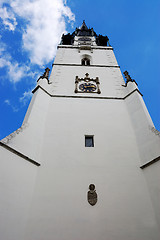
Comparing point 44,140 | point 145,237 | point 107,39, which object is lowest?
point 145,237

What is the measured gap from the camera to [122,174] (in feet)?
16.3

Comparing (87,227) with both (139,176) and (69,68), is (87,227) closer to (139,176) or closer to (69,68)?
(139,176)

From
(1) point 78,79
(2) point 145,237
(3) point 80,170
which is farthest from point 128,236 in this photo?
(1) point 78,79

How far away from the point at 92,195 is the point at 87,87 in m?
5.98

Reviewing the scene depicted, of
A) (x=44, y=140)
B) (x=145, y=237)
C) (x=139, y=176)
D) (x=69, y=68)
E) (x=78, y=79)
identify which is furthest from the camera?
(x=69, y=68)

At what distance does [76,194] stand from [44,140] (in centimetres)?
229

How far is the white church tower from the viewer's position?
397cm

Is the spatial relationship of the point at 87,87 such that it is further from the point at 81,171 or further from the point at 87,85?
the point at 81,171

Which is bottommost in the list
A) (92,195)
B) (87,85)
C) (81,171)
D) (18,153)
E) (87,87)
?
(92,195)

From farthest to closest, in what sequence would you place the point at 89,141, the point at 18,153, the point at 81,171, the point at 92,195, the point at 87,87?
the point at 87,87, the point at 89,141, the point at 81,171, the point at 18,153, the point at 92,195

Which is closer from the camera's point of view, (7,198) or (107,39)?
(7,198)

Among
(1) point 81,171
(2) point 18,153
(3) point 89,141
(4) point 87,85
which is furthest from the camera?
(4) point 87,85

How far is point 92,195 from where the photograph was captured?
14.9 feet

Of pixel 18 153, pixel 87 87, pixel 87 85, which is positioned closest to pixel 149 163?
pixel 18 153
